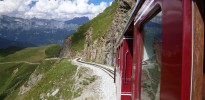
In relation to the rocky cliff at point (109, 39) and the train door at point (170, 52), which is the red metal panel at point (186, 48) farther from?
the rocky cliff at point (109, 39)

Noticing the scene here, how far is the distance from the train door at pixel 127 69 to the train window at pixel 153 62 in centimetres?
378

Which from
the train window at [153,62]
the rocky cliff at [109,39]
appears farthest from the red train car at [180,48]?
the rocky cliff at [109,39]

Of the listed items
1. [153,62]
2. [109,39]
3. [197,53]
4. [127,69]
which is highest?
[109,39]

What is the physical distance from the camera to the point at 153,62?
378 cm

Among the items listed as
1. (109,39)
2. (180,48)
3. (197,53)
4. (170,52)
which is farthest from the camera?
(109,39)

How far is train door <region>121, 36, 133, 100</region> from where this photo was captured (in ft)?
27.8

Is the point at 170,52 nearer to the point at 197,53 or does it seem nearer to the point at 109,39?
the point at 197,53

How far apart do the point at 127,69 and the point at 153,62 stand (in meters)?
5.07

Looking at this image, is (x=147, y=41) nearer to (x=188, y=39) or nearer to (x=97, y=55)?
(x=188, y=39)

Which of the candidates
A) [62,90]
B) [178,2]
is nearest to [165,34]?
[178,2]

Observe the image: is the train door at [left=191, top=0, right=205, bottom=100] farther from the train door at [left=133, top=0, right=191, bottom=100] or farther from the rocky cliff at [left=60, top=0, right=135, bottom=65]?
the rocky cliff at [left=60, top=0, right=135, bottom=65]

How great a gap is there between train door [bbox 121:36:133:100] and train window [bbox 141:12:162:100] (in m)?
3.78

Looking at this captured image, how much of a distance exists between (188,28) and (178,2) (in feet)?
0.88

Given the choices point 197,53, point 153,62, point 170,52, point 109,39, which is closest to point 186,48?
point 197,53
